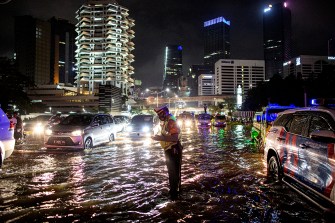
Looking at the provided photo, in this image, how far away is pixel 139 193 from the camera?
6.25 m

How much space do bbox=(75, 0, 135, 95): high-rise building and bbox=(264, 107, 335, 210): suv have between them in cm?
15156

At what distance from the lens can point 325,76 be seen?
5431 cm

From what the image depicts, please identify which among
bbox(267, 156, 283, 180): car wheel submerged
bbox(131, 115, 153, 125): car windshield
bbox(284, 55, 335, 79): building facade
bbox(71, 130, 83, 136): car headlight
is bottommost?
bbox(267, 156, 283, 180): car wheel submerged

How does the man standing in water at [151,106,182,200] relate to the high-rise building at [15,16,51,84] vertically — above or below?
below

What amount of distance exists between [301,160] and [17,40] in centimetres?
20278

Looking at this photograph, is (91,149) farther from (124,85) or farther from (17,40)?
(17,40)

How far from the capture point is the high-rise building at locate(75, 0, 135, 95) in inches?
6097

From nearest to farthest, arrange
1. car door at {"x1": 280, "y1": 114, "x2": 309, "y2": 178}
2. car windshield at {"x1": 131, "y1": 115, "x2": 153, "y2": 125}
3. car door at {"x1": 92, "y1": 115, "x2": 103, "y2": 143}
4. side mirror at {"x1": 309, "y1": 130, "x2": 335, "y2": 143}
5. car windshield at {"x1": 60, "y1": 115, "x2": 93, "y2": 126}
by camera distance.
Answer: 1. side mirror at {"x1": 309, "y1": 130, "x2": 335, "y2": 143}
2. car door at {"x1": 280, "y1": 114, "x2": 309, "y2": 178}
3. car windshield at {"x1": 60, "y1": 115, "x2": 93, "y2": 126}
4. car door at {"x1": 92, "y1": 115, "x2": 103, "y2": 143}
5. car windshield at {"x1": 131, "y1": 115, "x2": 153, "y2": 125}

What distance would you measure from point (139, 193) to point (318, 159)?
11.8ft

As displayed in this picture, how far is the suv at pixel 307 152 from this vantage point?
445 cm

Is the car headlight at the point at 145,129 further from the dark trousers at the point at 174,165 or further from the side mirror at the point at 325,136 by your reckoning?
the side mirror at the point at 325,136

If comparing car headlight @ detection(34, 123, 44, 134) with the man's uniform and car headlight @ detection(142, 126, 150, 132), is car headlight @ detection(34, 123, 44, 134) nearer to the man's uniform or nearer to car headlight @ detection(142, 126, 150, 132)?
car headlight @ detection(142, 126, 150, 132)

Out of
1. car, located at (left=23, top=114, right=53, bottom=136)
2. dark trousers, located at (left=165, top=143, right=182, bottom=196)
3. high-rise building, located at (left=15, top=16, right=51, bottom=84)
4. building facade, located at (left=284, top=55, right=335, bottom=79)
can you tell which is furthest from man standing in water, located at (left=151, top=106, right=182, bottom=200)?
high-rise building, located at (left=15, top=16, right=51, bottom=84)

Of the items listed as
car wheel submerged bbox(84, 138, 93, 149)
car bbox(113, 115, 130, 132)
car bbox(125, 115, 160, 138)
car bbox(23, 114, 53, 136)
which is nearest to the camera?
car wheel submerged bbox(84, 138, 93, 149)
